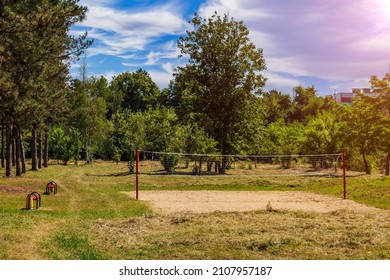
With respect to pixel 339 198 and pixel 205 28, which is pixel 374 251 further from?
pixel 205 28

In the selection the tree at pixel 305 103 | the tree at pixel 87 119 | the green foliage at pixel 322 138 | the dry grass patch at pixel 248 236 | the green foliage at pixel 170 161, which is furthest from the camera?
the tree at pixel 305 103

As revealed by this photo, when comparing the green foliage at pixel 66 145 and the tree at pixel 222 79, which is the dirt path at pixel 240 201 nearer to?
the tree at pixel 222 79

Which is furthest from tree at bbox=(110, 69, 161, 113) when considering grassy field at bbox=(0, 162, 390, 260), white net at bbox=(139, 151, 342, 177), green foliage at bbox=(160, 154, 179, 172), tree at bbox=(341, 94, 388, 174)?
grassy field at bbox=(0, 162, 390, 260)

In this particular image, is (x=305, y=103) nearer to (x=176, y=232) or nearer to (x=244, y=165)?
(x=244, y=165)

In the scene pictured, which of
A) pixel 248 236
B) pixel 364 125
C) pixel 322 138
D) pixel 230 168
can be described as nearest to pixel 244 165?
pixel 230 168

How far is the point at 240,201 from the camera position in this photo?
21516 mm

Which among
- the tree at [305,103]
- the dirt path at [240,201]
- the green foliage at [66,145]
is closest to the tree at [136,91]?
the tree at [305,103]

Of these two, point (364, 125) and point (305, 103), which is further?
point (305, 103)

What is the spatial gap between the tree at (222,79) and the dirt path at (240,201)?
47.4 feet

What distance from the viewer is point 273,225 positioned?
1373 cm

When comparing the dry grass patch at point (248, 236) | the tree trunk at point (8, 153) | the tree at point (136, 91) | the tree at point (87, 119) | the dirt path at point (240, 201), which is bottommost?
the dirt path at point (240, 201)

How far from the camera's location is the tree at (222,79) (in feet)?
130

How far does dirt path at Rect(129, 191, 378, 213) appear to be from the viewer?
61.1 feet

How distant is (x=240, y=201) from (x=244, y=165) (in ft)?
75.8
